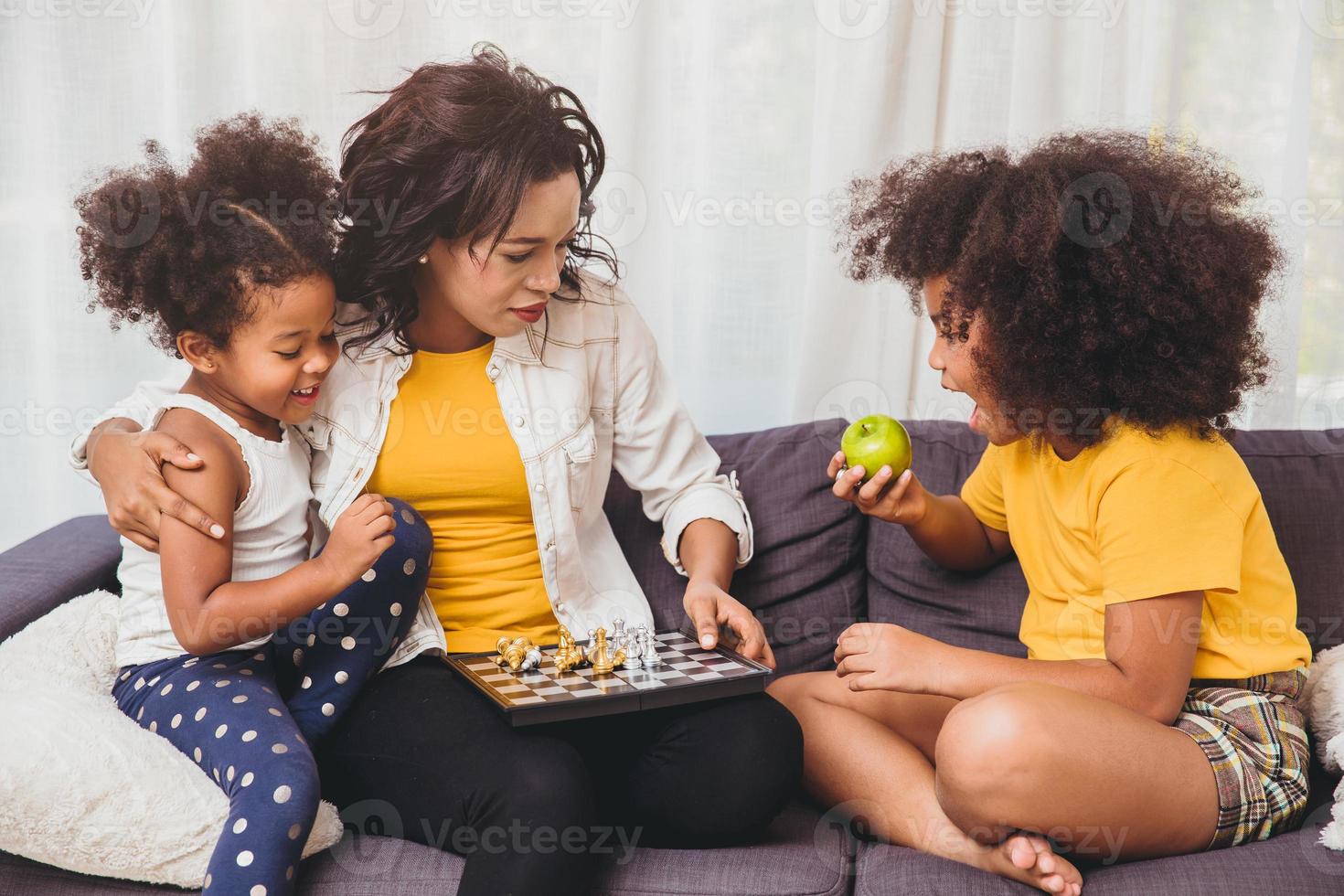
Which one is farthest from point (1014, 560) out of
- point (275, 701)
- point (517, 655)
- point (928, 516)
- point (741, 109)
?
point (275, 701)

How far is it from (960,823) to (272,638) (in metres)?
0.90

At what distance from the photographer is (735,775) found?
4.44 ft

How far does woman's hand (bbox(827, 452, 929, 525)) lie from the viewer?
1596mm

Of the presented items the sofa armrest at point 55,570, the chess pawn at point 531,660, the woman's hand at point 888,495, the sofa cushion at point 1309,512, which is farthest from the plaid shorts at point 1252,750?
the sofa armrest at point 55,570

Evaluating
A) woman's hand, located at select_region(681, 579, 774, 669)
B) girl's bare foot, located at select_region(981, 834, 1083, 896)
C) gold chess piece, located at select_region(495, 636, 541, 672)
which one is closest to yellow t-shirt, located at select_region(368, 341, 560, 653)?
gold chess piece, located at select_region(495, 636, 541, 672)

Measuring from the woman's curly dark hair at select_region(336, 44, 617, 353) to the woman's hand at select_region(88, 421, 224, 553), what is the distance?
12.4 inches

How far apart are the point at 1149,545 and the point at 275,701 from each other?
1.05 metres

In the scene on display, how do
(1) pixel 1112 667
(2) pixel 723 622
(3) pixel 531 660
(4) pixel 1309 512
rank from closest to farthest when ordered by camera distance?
1. (1) pixel 1112 667
2. (3) pixel 531 660
3. (2) pixel 723 622
4. (4) pixel 1309 512

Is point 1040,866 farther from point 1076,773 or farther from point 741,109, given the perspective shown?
point 741,109

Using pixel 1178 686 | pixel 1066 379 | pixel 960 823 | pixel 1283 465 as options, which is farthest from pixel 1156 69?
pixel 960 823

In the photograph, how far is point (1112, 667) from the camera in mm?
1325

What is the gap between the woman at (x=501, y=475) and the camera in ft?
4.44

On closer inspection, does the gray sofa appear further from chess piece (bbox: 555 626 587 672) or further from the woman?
chess piece (bbox: 555 626 587 672)

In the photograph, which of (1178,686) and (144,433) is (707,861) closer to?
(1178,686)
